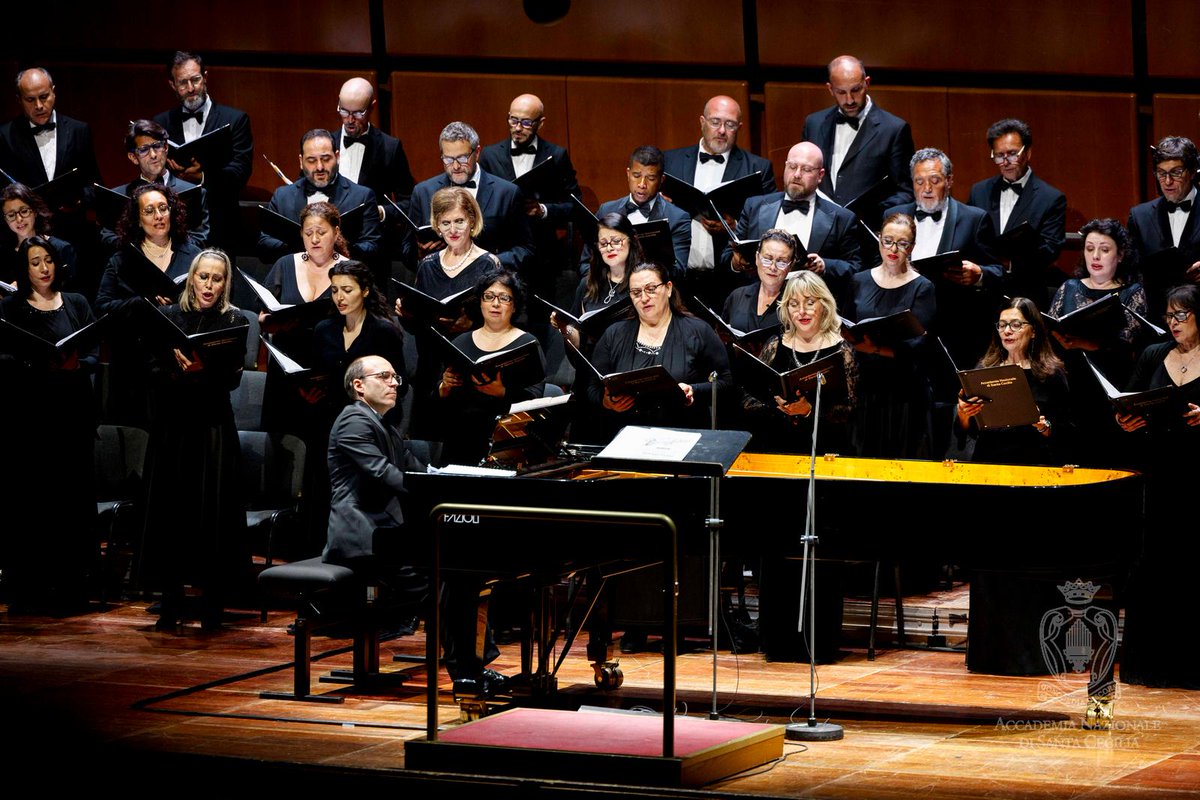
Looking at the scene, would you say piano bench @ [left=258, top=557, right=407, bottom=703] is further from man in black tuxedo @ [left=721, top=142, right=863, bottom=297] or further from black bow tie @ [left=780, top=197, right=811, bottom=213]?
black bow tie @ [left=780, top=197, right=811, bottom=213]

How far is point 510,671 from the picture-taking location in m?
5.53

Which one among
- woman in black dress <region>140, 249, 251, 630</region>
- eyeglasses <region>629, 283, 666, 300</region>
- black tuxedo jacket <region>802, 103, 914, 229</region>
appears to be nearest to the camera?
eyeglasses <region>629, 283, 666, 300</region>

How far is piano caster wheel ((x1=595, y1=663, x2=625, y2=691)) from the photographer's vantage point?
521 cm

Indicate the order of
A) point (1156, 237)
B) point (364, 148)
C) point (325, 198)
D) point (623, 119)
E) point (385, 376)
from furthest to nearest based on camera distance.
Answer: point (623, 119) < point (364, 148) < point (325, 198) < point (1156, 237) < point (385, 376)

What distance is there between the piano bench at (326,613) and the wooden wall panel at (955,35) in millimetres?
4311

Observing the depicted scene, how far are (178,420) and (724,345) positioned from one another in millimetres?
2036

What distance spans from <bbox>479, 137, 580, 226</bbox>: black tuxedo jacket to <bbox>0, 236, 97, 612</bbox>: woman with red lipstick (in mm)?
1835

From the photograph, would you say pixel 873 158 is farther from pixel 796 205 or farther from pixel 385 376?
pixel 385 376

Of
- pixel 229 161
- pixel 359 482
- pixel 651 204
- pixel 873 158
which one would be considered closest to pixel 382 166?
pixel 229 161

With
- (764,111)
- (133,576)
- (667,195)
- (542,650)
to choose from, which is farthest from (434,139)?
(542,650)

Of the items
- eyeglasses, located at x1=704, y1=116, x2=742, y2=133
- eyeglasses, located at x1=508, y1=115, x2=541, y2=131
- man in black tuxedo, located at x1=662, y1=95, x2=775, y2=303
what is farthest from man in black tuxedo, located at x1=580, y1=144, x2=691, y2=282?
eyeglasses, located at x1=508, y1=115, x2=541, y2=131

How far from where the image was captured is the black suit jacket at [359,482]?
5227 mm

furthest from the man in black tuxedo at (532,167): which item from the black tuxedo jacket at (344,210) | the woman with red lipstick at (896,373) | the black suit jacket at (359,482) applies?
the black suit jacket at (359,482)

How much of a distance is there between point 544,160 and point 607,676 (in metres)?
2.51
